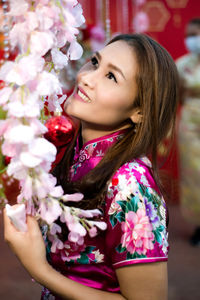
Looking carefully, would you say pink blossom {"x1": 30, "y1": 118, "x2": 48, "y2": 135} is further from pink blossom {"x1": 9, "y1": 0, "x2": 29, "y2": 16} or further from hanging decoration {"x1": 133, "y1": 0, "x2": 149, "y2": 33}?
hanging decoration {"x1": 133, "y1": 0, "x2": 149, "y2": 33}

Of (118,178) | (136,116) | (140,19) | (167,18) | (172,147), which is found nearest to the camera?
(118,178)

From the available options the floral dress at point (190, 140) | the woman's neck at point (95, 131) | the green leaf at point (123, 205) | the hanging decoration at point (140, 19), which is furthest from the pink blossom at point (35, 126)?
the hanging decoration at point (140, 19)

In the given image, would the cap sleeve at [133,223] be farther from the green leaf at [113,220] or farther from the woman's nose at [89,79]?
the woman's nose at [89,79]

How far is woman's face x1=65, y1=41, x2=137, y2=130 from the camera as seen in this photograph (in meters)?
0.86

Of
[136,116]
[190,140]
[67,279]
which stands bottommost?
[190,140]

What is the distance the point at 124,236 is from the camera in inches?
30.4

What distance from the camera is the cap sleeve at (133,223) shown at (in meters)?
0.77

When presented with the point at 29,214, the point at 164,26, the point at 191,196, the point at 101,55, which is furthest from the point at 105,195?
the point at 164,26

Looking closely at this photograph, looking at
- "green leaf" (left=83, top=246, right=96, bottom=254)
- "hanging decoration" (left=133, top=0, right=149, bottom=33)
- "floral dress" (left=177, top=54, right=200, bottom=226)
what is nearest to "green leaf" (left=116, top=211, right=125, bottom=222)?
"green leaf" (left=83, top=246, right=96, bottom=254)

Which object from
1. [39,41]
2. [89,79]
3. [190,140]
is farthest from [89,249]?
[190,140]

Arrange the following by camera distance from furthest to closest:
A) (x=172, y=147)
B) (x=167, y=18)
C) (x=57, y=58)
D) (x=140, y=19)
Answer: (x=167, y=18) < (x=140, y=19) < (x=172, y=147) < (x=57, y=58)

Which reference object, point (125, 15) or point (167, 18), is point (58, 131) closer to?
point (125, 15)

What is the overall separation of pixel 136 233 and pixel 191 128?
2487 mm

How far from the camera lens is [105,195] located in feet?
2.70
